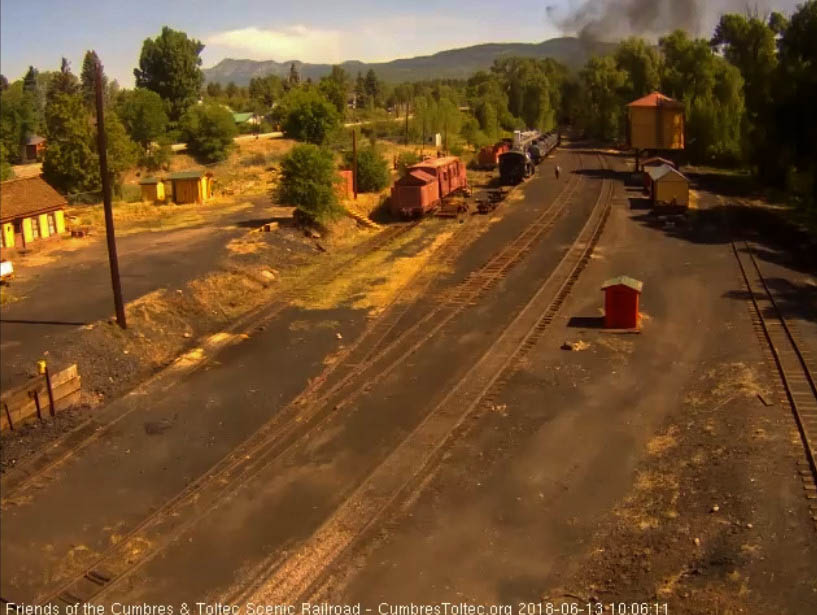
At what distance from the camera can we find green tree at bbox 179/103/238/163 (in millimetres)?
63312

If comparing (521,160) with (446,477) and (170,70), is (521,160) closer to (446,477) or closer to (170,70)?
(446,477)

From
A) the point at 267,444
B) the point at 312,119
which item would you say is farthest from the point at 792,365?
the point at 312,119

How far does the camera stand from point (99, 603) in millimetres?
10445

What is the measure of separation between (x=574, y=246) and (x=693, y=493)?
1967 centimetres

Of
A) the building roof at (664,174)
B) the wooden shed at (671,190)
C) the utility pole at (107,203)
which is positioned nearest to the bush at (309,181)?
the utility pole at (107,203)

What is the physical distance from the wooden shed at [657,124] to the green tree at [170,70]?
171 ft

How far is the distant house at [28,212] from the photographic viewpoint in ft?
98.4

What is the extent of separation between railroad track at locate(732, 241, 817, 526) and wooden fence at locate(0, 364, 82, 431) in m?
14.4

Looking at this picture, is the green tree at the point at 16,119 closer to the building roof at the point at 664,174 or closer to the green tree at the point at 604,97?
the building roof at the point at 664,174

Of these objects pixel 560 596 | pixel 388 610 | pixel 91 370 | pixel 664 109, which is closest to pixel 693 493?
pixel 560 596

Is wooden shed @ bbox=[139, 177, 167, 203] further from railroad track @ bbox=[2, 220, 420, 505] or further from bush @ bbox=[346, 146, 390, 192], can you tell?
railroad track @ bbox=[2, 220, 420, 505]

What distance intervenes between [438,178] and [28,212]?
1999cm

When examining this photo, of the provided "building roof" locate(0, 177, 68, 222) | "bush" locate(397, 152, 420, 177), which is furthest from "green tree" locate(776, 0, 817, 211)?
"building roof" locate(0, 177, 68, 222)

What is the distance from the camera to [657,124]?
5625 centimetres
